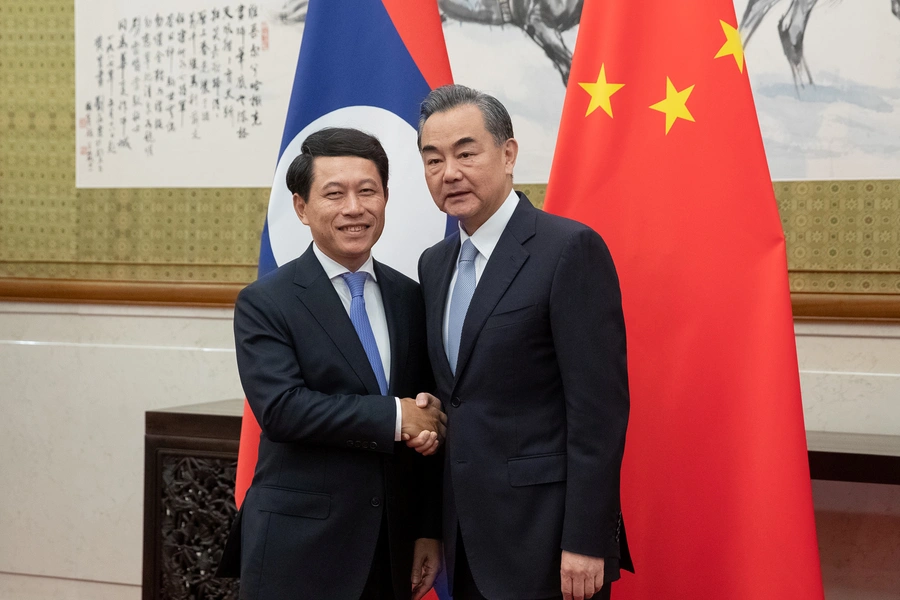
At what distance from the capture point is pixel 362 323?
1.71 m

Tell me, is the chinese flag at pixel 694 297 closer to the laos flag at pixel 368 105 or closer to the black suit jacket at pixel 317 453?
the laos flag at pixel 368 105

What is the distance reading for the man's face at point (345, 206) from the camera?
5.58ft

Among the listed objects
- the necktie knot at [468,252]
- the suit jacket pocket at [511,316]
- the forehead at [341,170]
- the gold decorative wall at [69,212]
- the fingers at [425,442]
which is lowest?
the fingers at [425,442]

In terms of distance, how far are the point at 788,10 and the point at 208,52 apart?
2120 millimetres

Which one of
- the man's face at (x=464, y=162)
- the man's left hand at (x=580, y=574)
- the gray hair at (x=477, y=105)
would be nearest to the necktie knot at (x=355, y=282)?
the man's face at (x=464, y=162)

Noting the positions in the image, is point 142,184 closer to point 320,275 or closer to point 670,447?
point 320,275

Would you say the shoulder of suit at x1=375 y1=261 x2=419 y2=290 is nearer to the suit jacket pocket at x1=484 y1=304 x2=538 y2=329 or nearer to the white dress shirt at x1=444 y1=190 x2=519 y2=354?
the white dress shirt at x1=444 y1=190 x2=519 y2=354

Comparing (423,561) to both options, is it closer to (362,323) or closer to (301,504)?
(301,504)

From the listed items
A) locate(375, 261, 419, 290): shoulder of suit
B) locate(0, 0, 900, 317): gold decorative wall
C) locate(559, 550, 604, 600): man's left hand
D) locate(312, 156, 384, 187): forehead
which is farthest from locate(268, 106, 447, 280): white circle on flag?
locate(0, 0, 900, 317): gold decorative wall

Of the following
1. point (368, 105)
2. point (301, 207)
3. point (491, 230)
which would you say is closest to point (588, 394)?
point (491, 230)

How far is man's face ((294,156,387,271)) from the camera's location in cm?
170

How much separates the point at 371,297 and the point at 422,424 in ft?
1.02

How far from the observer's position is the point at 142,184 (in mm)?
3543

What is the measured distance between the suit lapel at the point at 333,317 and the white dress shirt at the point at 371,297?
3 cm
